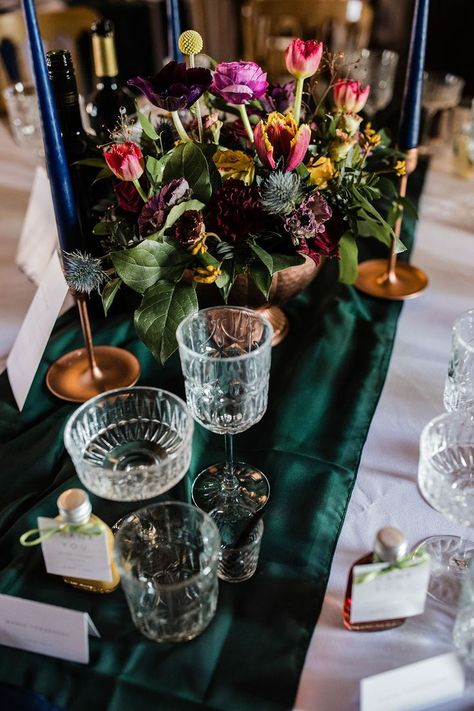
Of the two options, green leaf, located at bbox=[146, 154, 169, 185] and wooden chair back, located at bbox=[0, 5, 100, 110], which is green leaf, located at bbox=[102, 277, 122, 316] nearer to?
green leaf, located at bbox=[146, 154, 169, 185]

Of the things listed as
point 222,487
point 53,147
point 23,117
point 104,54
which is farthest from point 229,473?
point 23,117

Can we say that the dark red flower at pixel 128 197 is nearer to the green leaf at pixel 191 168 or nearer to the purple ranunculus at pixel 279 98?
the green leaf at pixel 191 168

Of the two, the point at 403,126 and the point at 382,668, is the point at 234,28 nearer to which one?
the point at 403,126

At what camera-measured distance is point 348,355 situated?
3.58ft

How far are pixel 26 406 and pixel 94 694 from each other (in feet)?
1.49

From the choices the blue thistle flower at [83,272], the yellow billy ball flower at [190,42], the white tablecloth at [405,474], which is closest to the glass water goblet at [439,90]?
the white tablecloth at [405,474]

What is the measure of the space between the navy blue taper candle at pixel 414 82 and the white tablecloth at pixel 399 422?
277 mm

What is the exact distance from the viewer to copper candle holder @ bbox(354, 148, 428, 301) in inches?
47.4

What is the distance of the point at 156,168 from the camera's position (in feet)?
2.75

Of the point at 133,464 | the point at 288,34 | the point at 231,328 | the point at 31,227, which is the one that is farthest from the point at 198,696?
the point at 288,34

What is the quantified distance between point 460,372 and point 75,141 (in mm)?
602

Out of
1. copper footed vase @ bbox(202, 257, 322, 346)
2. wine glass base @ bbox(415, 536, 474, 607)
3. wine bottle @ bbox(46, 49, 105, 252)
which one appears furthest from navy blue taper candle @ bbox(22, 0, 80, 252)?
wine glass base @ bbox(415, 536, 474, 607)

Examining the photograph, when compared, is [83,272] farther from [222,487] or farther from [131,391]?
[222,487]

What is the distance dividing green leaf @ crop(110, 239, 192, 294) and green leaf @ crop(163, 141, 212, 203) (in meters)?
0.08
